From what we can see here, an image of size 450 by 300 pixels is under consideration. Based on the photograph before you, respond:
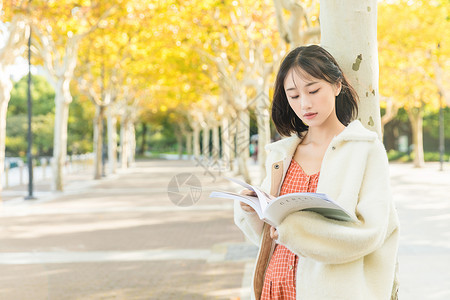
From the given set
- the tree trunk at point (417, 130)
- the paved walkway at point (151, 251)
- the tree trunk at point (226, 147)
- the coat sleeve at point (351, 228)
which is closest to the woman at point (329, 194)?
the coat sleeve at point (351, 228)

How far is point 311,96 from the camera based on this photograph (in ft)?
6.92

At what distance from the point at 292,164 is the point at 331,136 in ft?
0.62

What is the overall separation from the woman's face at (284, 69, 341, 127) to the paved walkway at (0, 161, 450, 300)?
148cm

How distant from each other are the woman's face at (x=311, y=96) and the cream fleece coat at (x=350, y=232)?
0.42ft

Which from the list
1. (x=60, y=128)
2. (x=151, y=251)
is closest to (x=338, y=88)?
(x=151, y=251)

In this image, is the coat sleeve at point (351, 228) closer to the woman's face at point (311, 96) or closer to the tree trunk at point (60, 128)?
the woman's face at point (311, 96)

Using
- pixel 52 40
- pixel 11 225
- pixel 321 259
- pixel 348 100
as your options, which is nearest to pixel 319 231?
pixel 321 259

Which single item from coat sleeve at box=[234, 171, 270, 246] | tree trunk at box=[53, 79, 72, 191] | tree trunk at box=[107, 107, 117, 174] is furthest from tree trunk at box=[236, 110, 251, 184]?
coat sleeve at box=[234, 171, 270, 246]

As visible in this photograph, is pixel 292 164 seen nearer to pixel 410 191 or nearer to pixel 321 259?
pixel 321 259

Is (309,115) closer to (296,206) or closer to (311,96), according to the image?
(311,96)

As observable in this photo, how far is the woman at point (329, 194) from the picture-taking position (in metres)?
1.92

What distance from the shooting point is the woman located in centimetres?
192

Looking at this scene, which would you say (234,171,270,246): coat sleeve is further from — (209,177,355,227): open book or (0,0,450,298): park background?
(0,0,450,298): park background

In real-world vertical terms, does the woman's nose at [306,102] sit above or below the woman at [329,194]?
above
